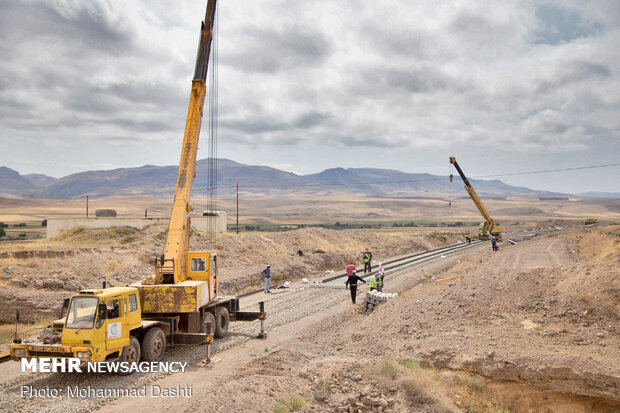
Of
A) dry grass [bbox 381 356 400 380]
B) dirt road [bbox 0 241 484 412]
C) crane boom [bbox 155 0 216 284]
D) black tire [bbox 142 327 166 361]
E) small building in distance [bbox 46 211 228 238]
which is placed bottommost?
dirt road [bbox 0 241 484 412]

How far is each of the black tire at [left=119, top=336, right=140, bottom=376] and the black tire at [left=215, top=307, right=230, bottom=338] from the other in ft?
12.1

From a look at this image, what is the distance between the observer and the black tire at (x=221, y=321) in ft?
50.7

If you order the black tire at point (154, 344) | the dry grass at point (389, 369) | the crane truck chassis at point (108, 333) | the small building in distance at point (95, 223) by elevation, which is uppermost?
the small building in distance at point (95, 223)

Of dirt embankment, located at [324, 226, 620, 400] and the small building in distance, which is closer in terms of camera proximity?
dirt embankment, located at [324, 226, 620, 400]

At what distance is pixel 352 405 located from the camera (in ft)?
35.0

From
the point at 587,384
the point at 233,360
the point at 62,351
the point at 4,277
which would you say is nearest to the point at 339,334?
the point at 233,360

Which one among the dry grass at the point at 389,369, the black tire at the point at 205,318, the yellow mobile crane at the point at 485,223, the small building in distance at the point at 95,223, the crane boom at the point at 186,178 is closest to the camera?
the dry grass at the point at 389,369

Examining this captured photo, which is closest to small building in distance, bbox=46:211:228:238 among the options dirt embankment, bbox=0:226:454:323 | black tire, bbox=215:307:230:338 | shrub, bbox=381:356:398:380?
dirt embankment, bbox=0:226:454:323

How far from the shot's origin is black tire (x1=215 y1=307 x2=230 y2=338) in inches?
609

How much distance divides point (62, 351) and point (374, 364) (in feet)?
24.8

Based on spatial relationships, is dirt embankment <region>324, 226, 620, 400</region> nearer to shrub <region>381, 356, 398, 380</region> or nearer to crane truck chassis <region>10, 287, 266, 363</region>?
shrub <region>381, 356, 398, 380</region>

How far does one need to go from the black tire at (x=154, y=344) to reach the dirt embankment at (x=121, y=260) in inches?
408

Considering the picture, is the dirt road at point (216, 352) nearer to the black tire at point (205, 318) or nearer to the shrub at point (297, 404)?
the black tire at point (205, 318)

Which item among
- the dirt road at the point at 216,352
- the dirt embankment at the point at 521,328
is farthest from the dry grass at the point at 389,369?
the dirt road at the point at 216,352
